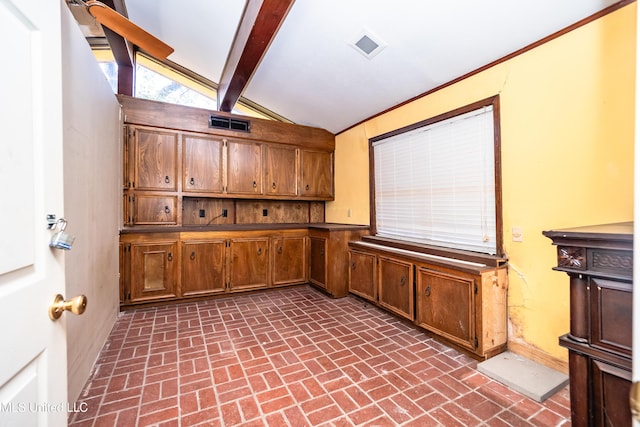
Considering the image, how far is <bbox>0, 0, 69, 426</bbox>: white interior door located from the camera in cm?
63

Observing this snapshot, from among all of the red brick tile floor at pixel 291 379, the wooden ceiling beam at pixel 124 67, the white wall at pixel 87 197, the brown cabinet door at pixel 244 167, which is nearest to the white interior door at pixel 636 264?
the red brick tile floor at pixel 291 379

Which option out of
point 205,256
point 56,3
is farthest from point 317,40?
point 205,256

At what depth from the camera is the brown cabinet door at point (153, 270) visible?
323cm

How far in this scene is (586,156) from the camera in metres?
1.85

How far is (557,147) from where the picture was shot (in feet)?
6.58

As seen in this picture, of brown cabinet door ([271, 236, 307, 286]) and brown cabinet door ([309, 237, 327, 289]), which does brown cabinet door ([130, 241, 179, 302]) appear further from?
brown cabinet door ([309, 237, 327, 289])

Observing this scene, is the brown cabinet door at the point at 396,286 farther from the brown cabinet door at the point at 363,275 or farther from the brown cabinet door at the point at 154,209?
the brown cabinet door at the point at 154,209

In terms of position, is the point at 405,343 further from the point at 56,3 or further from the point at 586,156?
the point at 56,3

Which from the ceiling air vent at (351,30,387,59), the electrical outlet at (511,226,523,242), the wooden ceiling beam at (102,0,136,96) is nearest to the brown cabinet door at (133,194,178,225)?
the wooden ceiling beam at (102,0,136,96)

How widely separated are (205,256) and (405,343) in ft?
8.53

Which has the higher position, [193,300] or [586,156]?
[586,156]

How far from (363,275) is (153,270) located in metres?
2.58

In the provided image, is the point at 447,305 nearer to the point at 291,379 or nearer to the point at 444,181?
the point at 444,181

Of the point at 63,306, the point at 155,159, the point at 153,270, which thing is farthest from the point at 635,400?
the point at 155,159
